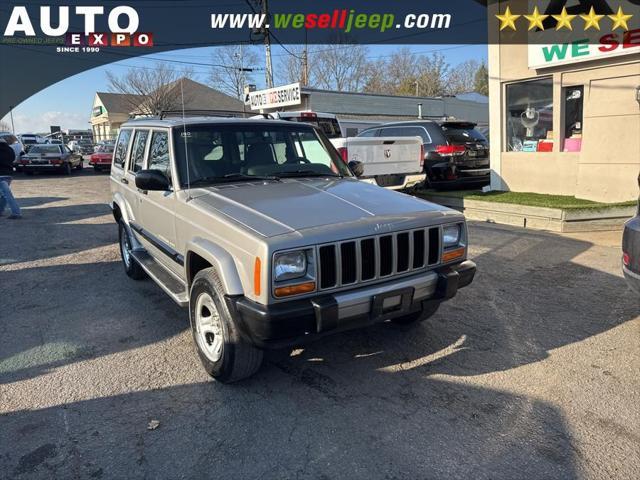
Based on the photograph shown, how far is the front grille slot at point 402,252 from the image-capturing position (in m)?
3.36

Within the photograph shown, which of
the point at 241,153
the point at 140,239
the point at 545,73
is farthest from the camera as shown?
the point at 545,73

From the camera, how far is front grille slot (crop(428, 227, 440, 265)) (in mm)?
3539

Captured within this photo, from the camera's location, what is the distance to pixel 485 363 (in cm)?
379

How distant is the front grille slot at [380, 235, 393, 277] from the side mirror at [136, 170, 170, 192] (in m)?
2.02

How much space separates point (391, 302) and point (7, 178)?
1087 centimetres

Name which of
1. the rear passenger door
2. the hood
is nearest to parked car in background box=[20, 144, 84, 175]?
the rear passenger door

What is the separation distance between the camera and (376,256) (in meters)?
3.23

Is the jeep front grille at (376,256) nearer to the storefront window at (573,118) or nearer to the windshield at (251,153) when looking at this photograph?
the windshield at (251,153)

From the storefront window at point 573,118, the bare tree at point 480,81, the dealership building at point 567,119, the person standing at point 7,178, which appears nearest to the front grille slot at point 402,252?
the dealership building at point 567,119

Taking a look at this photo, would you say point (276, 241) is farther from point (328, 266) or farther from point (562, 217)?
point (562, 217)

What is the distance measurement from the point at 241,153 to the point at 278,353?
1.84 metres

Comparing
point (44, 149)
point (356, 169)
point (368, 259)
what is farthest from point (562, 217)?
point (44, 149)

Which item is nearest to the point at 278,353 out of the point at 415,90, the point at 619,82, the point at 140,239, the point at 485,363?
the point at 485,363

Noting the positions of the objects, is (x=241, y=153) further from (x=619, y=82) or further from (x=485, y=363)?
(x=619, y=82)
